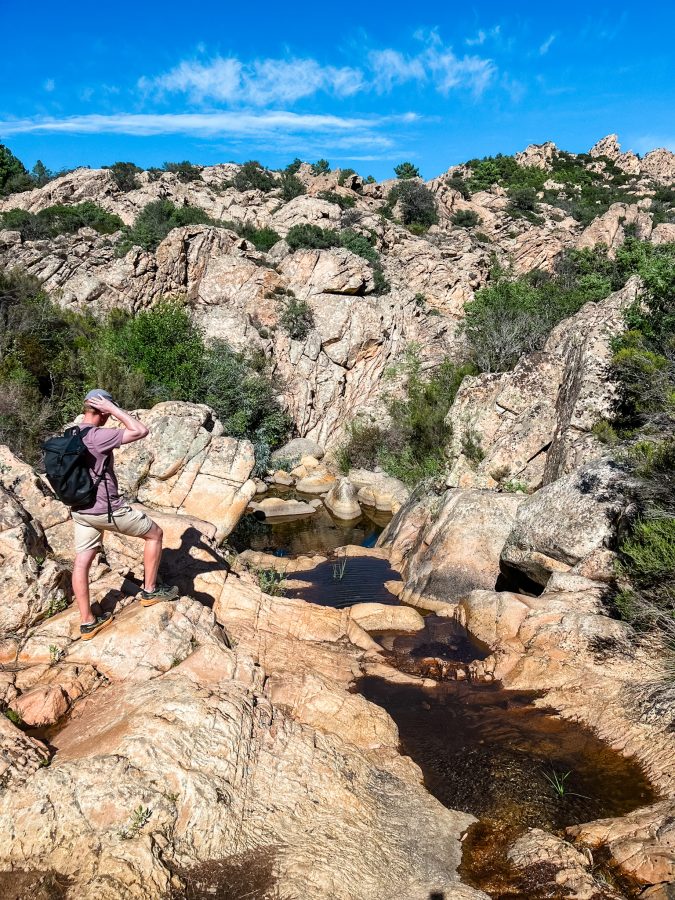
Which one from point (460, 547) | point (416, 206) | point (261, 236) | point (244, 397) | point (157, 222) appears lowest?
point (460, 547)

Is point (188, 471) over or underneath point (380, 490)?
over

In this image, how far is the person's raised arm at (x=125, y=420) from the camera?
5243mm

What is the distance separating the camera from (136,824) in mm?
3408

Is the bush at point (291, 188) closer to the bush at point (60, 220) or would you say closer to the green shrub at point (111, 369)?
the bush at point (60, 220)

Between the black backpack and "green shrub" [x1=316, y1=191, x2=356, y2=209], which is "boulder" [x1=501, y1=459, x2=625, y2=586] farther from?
"green shrub" [x1=316, y1=191, x2=356, y2=209]

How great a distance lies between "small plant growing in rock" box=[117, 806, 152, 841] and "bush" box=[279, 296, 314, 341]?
27.4 m

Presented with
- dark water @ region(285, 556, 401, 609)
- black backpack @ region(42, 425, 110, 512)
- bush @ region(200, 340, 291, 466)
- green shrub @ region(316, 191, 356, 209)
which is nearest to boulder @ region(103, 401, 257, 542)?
dark water @ region(285, 556, 401, 609)

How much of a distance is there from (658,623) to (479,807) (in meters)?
3.61

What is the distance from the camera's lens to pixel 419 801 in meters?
4.50

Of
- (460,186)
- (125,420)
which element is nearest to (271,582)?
(125,420)

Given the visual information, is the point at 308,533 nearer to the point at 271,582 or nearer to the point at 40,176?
the point at 271,582

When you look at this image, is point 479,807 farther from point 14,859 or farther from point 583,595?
point 583,595

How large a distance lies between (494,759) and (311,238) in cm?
3338

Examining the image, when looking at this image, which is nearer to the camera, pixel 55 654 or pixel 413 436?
pixel 55 654
